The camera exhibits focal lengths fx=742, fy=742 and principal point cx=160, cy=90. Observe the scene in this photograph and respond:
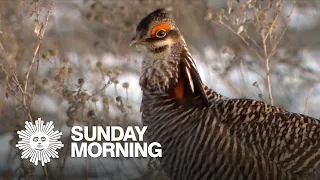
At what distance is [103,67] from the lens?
5578 mm

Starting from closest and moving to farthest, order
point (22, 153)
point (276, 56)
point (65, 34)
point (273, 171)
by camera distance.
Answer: point (273, 171)
point (22, 153)
point (276, 56)
point (65, 34)

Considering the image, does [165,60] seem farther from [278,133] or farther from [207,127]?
[278,133]

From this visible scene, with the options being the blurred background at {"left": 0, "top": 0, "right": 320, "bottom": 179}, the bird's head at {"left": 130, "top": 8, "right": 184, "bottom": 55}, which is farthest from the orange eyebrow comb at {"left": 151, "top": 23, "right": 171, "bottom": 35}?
the blurred background at {"left": 0, "top": 0, "right": 320, "bottom": 179}

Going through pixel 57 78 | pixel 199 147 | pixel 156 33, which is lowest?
pixel 199 147

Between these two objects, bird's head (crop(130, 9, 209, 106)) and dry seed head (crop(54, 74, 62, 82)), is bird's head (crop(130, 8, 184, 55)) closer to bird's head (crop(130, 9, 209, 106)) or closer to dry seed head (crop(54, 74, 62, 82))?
bird's head (crop(130, 9, 209, 106))

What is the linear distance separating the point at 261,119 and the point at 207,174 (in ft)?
1.49

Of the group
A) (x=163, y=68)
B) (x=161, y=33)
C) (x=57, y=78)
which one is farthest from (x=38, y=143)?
(x=161, y=33)

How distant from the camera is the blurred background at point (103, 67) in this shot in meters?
4.75

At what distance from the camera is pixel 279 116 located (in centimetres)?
441

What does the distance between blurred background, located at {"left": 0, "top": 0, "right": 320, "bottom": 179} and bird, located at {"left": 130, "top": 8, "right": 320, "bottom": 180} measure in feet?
1.02

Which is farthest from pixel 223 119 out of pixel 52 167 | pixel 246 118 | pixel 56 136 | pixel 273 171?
pixel 52 167

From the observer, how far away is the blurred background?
4746mm

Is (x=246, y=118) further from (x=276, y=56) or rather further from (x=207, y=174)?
(x=276, y=56)

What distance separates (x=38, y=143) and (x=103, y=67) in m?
1.08
